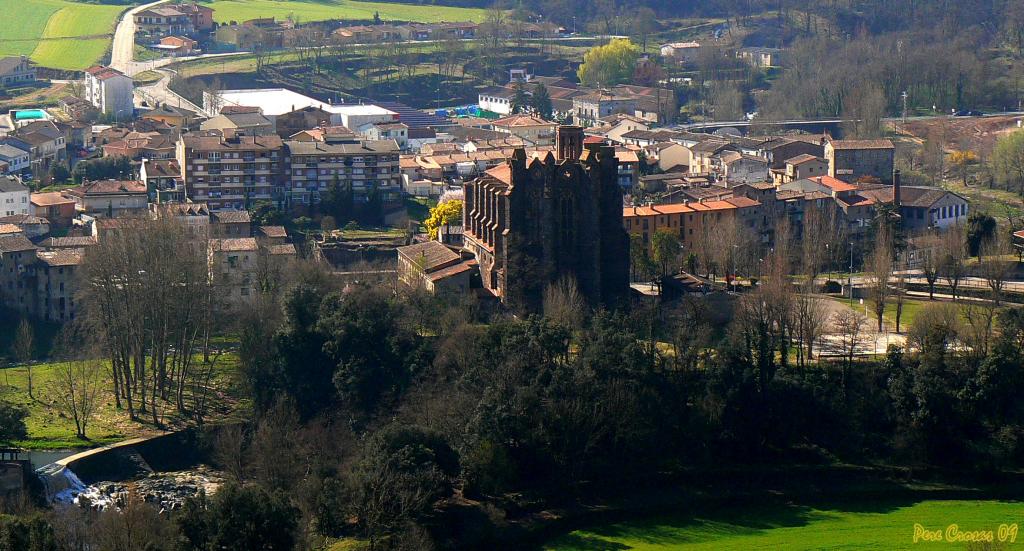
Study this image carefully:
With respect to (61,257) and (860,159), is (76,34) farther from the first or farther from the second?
(61,257)

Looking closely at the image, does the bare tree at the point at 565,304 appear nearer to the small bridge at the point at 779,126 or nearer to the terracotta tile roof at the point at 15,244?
the terracotta tile roof at the point at 15,244

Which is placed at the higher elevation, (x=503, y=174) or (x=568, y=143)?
(x=568, y=143)

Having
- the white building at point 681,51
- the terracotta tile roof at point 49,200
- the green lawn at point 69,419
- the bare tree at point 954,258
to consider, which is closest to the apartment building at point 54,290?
the green lawn at point 69,419

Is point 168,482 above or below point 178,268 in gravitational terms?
below

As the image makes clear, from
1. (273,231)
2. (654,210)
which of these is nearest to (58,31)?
(273,231)

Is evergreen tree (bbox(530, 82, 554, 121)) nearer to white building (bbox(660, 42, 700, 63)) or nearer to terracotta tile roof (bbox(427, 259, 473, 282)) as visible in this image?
white building (bbox(660, 42, 700, 63))

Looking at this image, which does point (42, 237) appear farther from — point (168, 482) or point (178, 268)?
point (168, 482)

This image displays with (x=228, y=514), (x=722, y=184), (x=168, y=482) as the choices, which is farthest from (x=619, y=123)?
(x=228, y=514)
